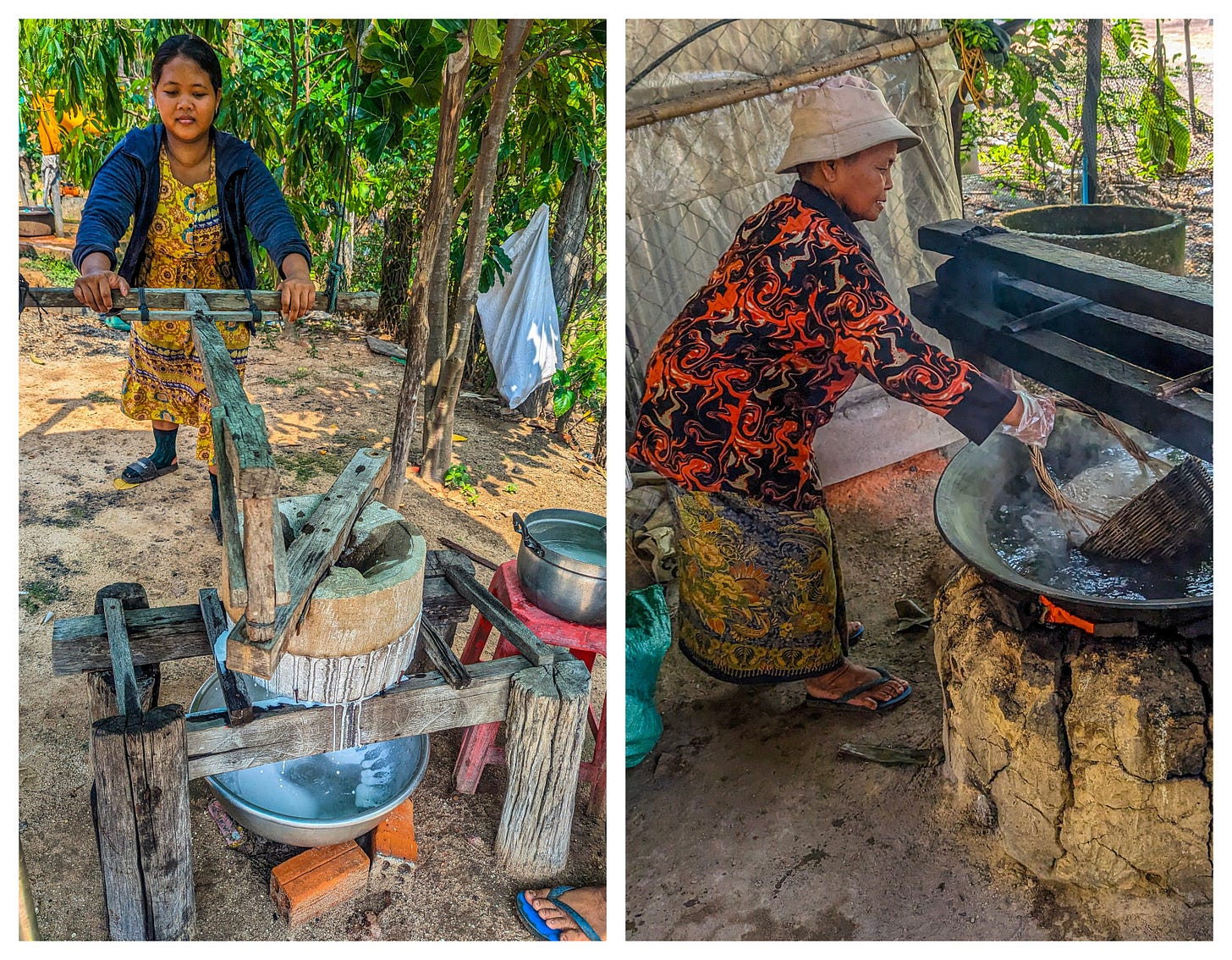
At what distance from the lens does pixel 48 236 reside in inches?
283

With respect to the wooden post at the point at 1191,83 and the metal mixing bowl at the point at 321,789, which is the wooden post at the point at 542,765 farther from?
the wooden post at the point at 1191,83

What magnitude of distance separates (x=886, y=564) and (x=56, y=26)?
405 centimetres

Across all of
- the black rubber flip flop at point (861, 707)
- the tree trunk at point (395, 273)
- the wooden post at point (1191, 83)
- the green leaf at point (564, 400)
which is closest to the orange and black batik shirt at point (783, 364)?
the black rubber flip flop at point (861, 707)

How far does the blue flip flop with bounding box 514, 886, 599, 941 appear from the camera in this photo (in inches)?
86.9

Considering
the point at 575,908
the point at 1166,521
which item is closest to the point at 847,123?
the point at 1166,521

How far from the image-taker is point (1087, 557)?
7.04 ft

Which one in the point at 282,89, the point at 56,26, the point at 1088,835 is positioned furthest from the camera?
the point at 282,89

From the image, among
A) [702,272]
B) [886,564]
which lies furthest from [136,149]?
[886,564]

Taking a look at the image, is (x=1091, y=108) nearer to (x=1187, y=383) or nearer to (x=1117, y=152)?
(x=1117, y=152)

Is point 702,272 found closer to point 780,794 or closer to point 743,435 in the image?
point 743,435

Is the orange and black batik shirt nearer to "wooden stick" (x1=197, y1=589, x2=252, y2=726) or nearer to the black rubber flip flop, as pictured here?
the black rubber flip flop

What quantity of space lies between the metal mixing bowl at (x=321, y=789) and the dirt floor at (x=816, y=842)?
2.09ft

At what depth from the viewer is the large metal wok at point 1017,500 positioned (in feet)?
6.01

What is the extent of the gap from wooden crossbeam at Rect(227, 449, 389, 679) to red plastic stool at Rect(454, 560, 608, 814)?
0.53 metres
